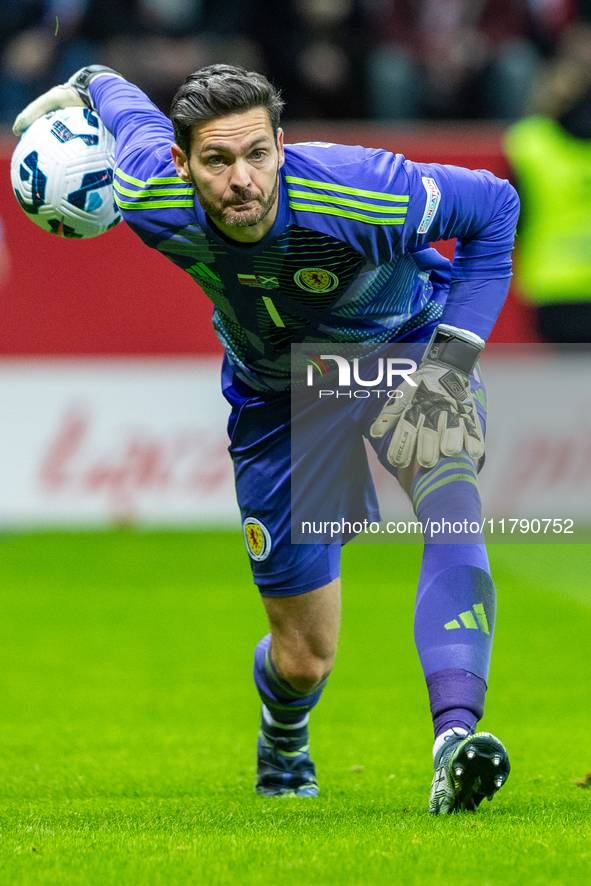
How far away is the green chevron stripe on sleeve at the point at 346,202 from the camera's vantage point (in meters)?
3.53

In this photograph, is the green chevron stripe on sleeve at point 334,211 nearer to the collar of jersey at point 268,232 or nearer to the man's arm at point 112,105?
the collar of jersey at point 268,232

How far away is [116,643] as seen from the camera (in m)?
7.12

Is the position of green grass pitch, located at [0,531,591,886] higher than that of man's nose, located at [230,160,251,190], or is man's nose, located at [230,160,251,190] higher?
man's nose, located at [230,160,251,190]

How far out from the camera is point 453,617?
353cm

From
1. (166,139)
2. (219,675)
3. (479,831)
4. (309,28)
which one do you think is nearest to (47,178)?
(166,139)

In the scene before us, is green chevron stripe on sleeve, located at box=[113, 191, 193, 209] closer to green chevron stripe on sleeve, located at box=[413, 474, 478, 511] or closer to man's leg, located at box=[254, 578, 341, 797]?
green chevron stripe on sleeve, located at box=[413, 474, 478, 511]

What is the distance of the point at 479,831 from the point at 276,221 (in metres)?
1.73

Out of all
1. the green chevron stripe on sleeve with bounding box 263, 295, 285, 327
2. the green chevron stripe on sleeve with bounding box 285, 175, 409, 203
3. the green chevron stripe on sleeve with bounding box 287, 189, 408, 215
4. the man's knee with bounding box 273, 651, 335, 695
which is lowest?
the man's knee with bounding box 273, 651, 335, 695

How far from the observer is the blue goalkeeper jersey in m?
3.57

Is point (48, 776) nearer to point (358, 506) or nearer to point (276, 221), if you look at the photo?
point (358, 506)

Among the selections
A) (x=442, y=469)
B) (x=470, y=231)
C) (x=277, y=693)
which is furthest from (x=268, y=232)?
(x=277, y=693)

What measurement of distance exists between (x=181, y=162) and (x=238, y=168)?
0.82ft

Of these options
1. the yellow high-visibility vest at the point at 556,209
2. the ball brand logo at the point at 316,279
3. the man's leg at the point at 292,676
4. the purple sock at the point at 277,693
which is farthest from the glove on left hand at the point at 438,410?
the yellow high-visibility vest at the point at 556,209

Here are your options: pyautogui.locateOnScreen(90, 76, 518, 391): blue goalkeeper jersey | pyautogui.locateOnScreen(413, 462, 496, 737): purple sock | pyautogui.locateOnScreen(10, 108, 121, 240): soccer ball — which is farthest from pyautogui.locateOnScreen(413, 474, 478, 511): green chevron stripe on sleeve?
pyautogui.locateOnScreen(10, 108, 121, 240): soccer ball
